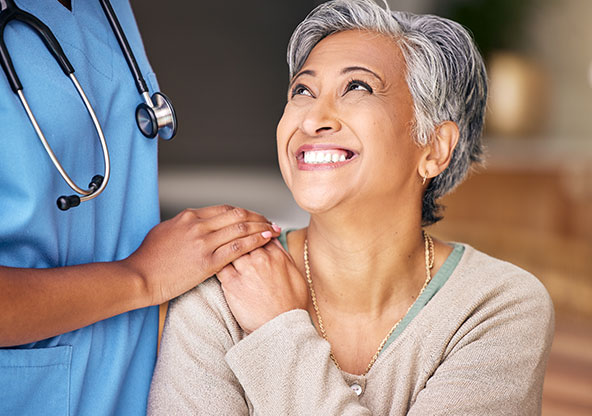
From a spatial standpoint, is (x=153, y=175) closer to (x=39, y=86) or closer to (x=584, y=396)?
(x=39, y=86)

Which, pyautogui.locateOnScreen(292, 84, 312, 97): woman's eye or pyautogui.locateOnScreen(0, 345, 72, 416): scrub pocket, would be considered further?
pyautogui.locateOnScreen(292, 84, 312, 97): woman's eye

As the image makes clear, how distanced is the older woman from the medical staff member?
116 millimetres

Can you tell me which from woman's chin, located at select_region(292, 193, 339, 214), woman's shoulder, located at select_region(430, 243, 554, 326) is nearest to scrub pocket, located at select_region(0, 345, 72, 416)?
woman's chin, located at select_region(292, 193, 339, 214)

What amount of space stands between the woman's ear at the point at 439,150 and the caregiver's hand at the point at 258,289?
41 centimetres

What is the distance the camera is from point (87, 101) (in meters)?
1.08

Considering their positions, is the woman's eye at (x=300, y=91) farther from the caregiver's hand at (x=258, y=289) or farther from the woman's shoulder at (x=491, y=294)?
the woman's shoulder at (x=491, y=294)

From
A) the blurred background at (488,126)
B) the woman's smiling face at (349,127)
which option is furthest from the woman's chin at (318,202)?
the blurred background at (488,126)

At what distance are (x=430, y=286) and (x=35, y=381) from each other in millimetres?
840

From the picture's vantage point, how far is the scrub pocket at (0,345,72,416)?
3.40 ft

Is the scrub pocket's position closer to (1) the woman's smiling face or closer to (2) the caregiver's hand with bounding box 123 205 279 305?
(2) the caregiver's hand with bounding box 123 205 279 305

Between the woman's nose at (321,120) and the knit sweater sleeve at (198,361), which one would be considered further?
the woman's nose at (321,120)

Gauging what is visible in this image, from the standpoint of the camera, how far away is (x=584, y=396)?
10.0 ft

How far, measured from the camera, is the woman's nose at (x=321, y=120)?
55.1 inches

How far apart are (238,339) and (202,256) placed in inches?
8.5
